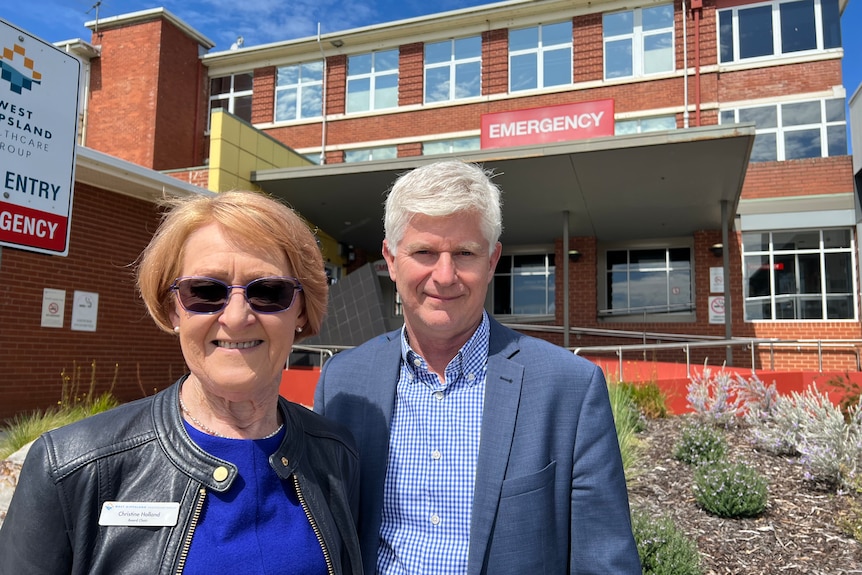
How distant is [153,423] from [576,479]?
47.5 inches

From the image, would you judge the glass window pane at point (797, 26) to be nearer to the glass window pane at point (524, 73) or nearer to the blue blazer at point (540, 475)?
the glass window pane at point (524, 73)

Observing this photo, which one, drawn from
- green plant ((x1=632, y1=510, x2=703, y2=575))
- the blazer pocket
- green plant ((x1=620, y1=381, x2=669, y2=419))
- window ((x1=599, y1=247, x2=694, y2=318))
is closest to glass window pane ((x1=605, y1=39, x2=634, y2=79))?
window ((x1=599, y1=247, x2=694, y2=318))

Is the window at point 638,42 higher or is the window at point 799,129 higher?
the window at point 638,42

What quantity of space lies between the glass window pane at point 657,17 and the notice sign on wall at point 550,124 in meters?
6.78

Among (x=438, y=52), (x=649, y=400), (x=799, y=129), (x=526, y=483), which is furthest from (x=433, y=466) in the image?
(x=438, y=52)

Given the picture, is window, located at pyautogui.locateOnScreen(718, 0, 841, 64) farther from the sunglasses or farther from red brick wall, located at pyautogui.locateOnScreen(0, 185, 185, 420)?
the sunglasses

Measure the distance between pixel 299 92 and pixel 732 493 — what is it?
67.2ft

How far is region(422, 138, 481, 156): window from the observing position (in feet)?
64.2

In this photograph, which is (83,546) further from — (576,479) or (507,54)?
(507,54)

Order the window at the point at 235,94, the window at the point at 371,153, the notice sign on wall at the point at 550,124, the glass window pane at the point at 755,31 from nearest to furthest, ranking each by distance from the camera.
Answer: the notice sign on wall at the point at 550,124 < the glass window pane at the point at 755,31 < the window at the point at 371,153 < the window at the point at 235,94

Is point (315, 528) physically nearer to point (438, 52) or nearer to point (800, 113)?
point (800, 113)

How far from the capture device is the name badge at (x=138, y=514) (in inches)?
55.7

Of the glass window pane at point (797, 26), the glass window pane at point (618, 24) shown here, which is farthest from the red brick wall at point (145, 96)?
the glass window pane at point (797, 26)

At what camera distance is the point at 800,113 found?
16672 millimetres
